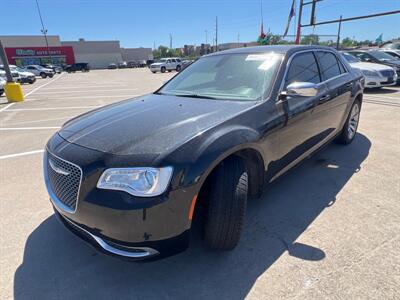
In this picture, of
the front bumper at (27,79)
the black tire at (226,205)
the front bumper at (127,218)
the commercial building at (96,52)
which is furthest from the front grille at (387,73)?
the commercial building at (96,52)

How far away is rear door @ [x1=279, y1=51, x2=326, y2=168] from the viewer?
2824 millimetres

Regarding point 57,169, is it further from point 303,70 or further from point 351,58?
point 351,58

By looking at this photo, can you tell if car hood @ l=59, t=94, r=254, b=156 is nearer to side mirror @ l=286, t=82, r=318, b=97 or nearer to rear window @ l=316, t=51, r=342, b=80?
side mirror @ l=286, t=82, r=318, b=97

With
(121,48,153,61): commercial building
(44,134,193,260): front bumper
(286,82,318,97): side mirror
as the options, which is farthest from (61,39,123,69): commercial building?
(44,134,193,260): front bumper

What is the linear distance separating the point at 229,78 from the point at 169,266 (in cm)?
204

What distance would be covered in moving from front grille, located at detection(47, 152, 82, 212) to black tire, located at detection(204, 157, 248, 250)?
3.18ft

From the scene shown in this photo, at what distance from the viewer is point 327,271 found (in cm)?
213

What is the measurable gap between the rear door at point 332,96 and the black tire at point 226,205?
1667mm

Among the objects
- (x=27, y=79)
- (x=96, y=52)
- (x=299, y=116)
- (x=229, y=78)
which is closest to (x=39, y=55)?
(x=96, y=52)

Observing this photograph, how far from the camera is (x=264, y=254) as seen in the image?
7.70ft

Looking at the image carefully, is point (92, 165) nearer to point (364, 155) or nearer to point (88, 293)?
point (88, 293)

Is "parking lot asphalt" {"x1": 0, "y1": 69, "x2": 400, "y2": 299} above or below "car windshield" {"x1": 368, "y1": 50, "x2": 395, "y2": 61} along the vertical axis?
below

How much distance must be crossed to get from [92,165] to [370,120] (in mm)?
6777

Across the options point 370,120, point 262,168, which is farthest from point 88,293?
point 370,120
